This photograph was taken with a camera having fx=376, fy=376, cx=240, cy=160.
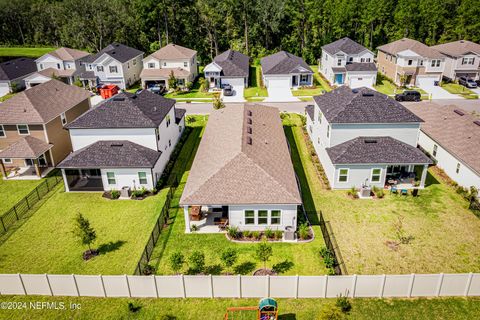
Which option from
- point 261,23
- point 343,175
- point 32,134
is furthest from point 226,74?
point 343,175

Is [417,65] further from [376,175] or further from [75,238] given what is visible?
[75,238]

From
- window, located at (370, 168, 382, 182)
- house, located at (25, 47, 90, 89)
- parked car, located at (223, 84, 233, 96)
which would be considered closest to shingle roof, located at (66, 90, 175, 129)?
window, located at (370, 168, 382, 182)

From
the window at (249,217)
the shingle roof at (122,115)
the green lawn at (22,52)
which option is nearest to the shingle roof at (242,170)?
the window at (249,217)

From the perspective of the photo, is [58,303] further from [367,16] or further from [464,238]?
[367,16]

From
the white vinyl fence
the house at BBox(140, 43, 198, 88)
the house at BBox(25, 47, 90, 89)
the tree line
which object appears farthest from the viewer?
the tree line

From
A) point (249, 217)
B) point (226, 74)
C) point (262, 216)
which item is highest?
point (226, 74)

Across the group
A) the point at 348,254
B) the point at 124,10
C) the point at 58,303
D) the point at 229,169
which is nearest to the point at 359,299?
the point at 348,254

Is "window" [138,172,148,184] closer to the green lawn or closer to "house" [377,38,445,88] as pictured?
"house" [377,38,445,88]
